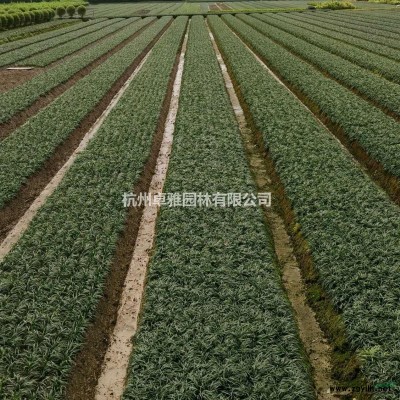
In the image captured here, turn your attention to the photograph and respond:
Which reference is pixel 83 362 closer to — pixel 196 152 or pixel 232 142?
pixel 196 152

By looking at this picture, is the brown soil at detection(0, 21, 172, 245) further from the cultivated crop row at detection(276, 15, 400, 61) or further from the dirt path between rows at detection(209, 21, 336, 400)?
the cultivated crop row at detection(276, 15, 400, 61)

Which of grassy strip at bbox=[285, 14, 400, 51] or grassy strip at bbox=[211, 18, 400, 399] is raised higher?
grassy strip at bbox=[285, 14, 400, 51]

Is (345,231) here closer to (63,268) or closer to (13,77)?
(63,268)

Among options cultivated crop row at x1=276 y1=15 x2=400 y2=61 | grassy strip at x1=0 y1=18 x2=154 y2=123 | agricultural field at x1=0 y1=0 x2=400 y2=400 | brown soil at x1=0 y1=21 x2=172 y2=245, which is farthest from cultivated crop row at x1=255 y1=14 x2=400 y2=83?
grassy strip at x1=0 y1=18 x2=154 y2=123

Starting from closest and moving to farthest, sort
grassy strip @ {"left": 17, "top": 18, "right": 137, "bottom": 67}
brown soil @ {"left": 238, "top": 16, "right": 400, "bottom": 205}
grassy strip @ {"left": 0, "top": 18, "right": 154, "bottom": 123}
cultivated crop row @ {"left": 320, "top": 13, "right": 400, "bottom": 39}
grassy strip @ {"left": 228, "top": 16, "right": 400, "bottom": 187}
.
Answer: brown soil @ {"left": 238, "top": 16, "right": 400, "bottom": 205}, grassy strip @ {"left": 228, "top": 16, "right": 400, "bottom": 187}, grassy strip @ {"left": 0, "top": 18, "right": 154, "bottom": 123}, grassy strip @ {"left": 17, "top": 18, "right": 137, "bottom": 67}, cultivated crop row @ {"left": 320, "top": 13, "right": 400, "bottom": 39}

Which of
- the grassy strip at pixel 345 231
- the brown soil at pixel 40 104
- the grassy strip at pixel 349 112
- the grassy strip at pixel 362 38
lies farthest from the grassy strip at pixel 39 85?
the grassy strip at pixel 362 38
